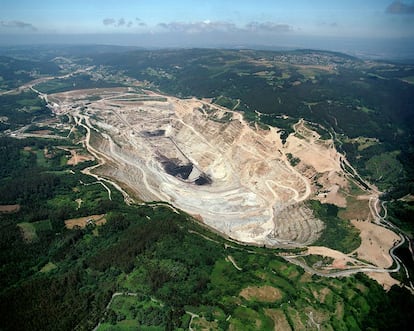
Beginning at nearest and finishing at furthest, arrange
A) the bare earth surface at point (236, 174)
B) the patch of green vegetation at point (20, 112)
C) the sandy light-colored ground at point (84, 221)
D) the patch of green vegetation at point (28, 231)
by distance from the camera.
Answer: the patch of green vegetation at point (28, 231)
the sandy light-colored ground at point (84, 221)
the bare earth surface at point (236, 174)
the patch of green vegetation at point (20, 112)


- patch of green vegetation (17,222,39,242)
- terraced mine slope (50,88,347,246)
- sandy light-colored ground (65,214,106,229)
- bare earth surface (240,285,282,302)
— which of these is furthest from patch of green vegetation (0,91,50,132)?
bare earth surface (240,285,282,302)

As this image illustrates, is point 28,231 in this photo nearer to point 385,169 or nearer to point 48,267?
point 48,267

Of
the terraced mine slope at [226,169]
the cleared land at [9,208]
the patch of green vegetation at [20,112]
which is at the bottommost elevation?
the patch of green vegetation at [20,112]

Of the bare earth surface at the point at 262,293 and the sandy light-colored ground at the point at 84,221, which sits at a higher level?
the bare earth surface at the point at 262,293

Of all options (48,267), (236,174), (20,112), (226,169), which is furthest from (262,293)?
(20,112)

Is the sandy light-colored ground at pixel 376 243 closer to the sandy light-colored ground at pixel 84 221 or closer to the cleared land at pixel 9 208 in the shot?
the sandy light-colored ground at pixel 84 221

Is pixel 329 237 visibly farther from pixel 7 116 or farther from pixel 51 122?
pixel 7 116

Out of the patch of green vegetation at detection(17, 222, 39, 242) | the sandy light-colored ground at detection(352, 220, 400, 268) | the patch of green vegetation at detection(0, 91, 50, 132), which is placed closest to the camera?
the sandy light-colored ground at detection(352, 220, 400, 268)

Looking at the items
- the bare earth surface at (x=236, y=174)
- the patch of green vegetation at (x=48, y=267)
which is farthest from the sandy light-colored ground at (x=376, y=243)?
the patch of green vegetation at (x=48, y=267)

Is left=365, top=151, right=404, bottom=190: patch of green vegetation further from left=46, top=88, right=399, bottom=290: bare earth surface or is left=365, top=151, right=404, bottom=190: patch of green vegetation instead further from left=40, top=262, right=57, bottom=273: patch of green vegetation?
left=40, top=262, right=57, bottom=273: patch of green vegetation

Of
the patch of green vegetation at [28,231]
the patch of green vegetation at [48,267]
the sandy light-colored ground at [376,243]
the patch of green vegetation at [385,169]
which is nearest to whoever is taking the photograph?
the patch of green vegetation at [48,267]
